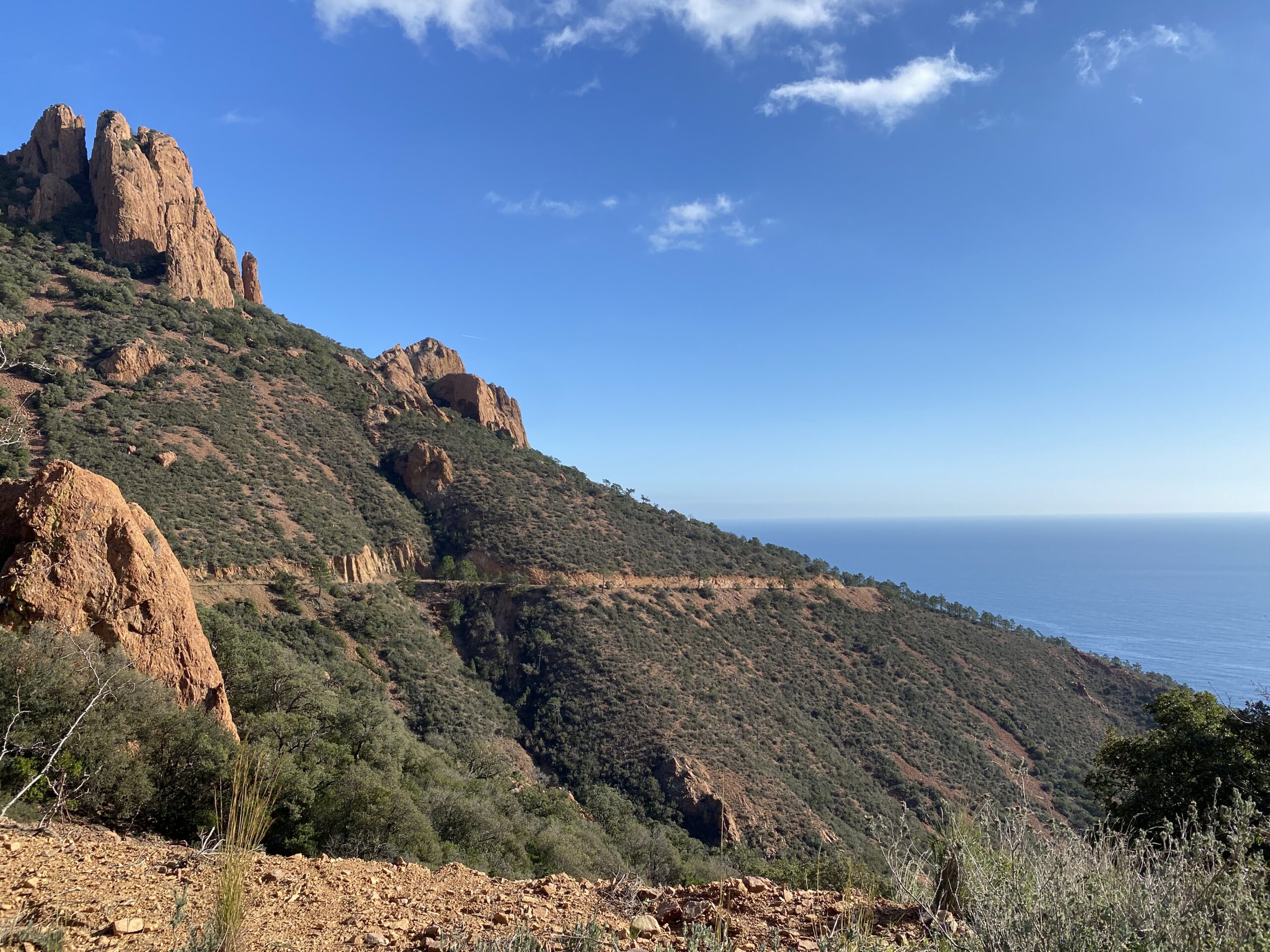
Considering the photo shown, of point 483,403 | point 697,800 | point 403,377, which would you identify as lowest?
point 697,800

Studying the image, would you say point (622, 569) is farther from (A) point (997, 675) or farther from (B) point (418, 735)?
(A) point (997, 675)

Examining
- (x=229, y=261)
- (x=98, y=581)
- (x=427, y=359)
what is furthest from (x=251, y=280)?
(x=98, y=581)

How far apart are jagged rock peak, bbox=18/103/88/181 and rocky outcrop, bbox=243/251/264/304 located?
1130 cm

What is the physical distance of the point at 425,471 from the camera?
41.1m

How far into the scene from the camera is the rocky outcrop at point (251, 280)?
170 feet

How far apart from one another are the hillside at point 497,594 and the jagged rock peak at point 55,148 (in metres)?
0.31

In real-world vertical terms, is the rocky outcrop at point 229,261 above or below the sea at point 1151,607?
above

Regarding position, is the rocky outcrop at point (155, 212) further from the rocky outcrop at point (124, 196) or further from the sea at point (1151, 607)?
the sea at point (1151, 607)

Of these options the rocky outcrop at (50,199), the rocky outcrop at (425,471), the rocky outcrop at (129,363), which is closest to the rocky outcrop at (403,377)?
the rocky outcrop at (425,471)

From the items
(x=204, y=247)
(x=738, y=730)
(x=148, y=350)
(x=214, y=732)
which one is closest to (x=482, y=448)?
(x=148, y=350)

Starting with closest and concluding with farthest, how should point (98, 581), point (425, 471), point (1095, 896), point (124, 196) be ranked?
point (1095, 896) → point (98, 581) → point (425, 471) → point (124, 196)

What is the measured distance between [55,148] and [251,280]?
47.7ft

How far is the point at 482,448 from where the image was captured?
4744 centimetres

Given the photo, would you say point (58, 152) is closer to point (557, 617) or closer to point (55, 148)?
point (55, 148)
